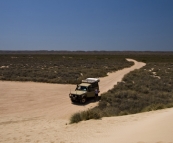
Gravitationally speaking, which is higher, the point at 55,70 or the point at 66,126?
the point at 55,70

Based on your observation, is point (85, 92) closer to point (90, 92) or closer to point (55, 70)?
point (90, 92)

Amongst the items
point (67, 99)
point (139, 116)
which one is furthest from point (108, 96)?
point (139, 116)

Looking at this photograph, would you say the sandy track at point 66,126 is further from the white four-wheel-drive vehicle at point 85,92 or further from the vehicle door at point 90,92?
the vehicle door at point 90,92

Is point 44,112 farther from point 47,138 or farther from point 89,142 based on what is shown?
point 89,142

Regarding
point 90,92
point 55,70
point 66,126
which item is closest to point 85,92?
point 90,92

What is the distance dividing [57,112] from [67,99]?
4354 mm

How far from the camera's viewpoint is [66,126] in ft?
41.2

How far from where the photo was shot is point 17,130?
12477 millimetres

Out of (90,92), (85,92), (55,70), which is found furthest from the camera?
(55,70)

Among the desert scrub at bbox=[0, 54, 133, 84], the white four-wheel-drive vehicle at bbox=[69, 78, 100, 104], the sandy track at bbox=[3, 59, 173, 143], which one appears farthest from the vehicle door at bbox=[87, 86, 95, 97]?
the desert scrub at bbox=[0, 54, 133, 84]

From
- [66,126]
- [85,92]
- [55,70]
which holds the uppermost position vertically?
[85,92]

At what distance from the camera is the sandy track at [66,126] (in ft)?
30.9

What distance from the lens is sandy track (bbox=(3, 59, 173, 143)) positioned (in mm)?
9406

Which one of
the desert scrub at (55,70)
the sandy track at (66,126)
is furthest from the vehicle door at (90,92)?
the desert scrub at (55,70)
